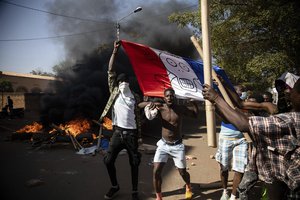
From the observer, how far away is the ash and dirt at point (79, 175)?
461 cm

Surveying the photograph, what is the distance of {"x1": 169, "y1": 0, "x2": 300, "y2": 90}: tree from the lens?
6.42 m

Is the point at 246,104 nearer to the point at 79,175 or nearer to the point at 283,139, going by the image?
the point at 283,139

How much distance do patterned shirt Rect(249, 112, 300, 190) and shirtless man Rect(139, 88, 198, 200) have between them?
1984mm

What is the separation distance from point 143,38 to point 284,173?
19998mm

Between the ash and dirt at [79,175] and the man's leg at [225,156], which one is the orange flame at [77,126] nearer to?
the ash and dirt at [79,175]

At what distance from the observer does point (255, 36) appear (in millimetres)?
7469

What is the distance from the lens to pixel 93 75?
44.6 ft

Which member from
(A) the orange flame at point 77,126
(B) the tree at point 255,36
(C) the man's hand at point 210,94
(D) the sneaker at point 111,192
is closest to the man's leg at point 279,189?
(C) the man's hand at point 210,94

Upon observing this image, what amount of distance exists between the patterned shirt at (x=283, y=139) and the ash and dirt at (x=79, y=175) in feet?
8.66

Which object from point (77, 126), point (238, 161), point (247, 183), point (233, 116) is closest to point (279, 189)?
point (233, 116)

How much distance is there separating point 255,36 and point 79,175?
597 cm

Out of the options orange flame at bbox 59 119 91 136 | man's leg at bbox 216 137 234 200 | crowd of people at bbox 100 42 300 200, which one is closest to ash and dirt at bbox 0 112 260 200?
man's leg at bbox 216 137 234 200

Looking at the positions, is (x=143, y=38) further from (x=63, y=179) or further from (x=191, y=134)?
(x=63, y=179)

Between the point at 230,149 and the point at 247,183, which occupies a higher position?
the point at 230,149
